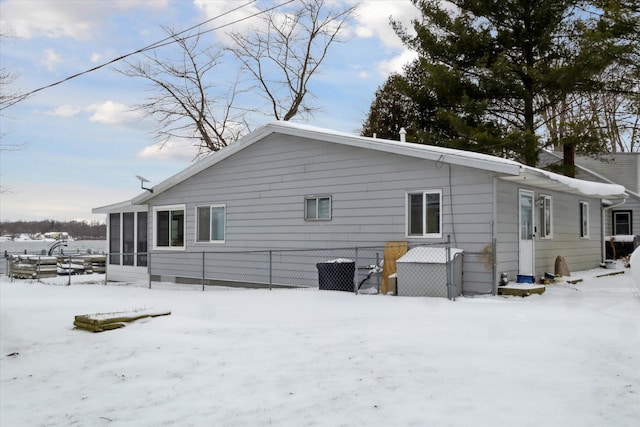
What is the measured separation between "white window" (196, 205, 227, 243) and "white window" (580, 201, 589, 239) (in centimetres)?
1003

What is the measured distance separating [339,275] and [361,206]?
1626 millimetres

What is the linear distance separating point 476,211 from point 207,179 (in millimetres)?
7761

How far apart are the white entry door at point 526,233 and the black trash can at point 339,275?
133 inches

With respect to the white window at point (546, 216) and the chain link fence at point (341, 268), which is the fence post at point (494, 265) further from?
the white window at point (546, 216)

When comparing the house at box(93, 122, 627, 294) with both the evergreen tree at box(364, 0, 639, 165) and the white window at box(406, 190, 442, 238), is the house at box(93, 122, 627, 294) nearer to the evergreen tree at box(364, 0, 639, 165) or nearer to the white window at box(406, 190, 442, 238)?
the white window at box(406, 190, 442, 238)

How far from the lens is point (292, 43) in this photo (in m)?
27.1

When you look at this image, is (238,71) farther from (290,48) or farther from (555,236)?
(555,236)

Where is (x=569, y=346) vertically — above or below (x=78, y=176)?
below

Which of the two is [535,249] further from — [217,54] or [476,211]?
[217,54]

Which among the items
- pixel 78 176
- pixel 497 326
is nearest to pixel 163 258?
pixel 78 176

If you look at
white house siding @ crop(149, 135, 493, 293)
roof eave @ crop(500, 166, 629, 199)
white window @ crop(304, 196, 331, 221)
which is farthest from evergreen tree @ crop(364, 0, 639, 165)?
white window @ crop(304, 196, 331, 221)

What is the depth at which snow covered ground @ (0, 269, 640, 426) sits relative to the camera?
4078 millimetres

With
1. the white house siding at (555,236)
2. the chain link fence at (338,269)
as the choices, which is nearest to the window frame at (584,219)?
the white house siding at (555,236)

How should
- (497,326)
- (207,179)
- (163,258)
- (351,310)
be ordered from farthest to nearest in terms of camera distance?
(163,258) → (207,179) → (351,310) → (497,326)
